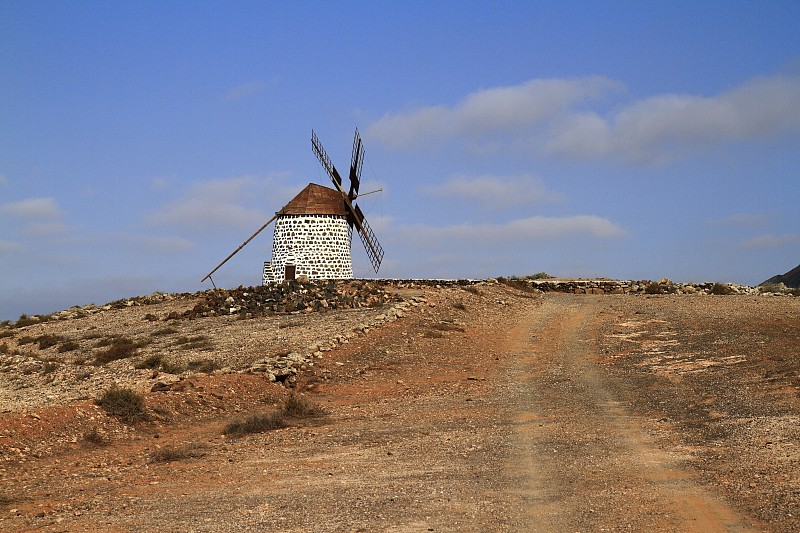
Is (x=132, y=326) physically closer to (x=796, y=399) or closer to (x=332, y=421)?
(x=332, y=421)

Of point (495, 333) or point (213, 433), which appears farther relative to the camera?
point (495, 333)

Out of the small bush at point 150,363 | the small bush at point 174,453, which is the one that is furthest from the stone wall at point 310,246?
the small bush at point 174,453

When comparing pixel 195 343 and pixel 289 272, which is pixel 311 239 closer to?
pixel 289 272

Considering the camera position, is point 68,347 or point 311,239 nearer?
point 68,347

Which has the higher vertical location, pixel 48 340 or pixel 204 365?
pixel 48 340

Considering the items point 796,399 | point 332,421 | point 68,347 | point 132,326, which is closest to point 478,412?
point 332,421

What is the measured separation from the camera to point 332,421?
57.6ft

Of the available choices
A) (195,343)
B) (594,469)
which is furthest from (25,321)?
(594,469)

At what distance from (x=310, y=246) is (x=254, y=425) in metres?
32.7

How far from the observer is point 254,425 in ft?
54.8

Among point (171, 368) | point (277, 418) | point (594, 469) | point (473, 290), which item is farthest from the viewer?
point (473, 290)

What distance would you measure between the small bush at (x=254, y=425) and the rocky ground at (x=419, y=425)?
38 centimetres

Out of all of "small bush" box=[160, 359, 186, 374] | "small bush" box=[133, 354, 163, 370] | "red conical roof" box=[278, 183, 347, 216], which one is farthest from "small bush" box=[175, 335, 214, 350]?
"red conical roof" box=[278, 183, 347, 216]

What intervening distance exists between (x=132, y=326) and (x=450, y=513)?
99.2 feet
